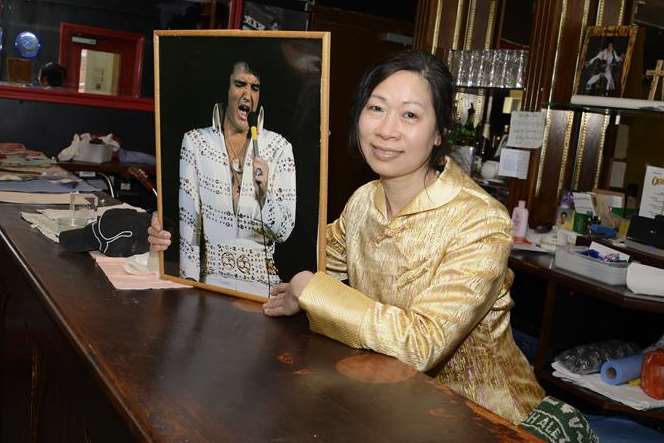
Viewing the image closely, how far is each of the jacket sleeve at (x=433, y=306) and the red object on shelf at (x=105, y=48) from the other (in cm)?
862

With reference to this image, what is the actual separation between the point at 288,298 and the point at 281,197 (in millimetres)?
224

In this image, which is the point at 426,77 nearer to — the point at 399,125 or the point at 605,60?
the point at 399,125

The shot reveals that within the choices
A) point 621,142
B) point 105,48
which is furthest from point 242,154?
point 105,48

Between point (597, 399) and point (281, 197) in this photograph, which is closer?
point (281, 197)

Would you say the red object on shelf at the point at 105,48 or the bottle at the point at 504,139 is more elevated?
the red object on shelf at the point at 105,48

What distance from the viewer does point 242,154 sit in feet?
5.54

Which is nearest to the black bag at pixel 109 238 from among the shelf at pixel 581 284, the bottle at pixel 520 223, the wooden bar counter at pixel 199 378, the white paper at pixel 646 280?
the wooden bar counter at pixel 199 378

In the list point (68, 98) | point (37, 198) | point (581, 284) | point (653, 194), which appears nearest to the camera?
point (581, 284)

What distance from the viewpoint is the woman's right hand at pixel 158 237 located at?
1867 mm

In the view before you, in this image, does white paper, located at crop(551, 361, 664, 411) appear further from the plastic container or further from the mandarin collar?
the mandarin collar

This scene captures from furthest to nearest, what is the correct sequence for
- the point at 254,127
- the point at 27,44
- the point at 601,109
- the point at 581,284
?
the point at 27,44 → the point at 601,109 → the point at 581,284 → the point at 254,127

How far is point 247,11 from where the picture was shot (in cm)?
639

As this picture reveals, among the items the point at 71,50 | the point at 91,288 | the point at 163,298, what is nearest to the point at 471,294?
the point at 163,298

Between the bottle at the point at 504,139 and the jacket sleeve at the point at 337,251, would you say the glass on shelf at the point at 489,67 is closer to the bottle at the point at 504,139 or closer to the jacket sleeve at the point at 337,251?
the bottle at the point at 504,139
